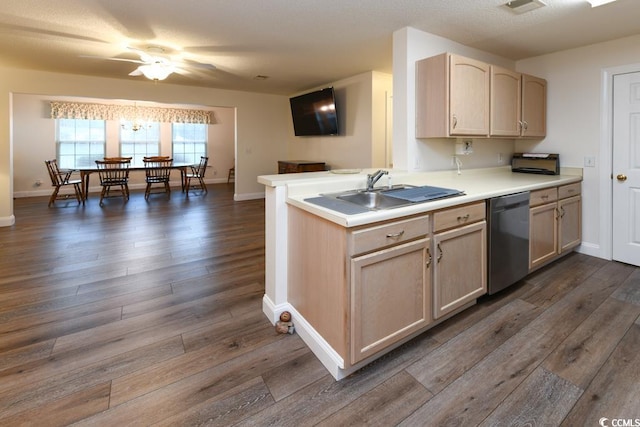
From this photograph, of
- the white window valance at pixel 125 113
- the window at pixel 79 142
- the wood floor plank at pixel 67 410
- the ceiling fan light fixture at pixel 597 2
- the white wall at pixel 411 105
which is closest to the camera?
the wood floor plank at pixel 67 410

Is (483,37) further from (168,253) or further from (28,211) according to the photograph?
(28,211)

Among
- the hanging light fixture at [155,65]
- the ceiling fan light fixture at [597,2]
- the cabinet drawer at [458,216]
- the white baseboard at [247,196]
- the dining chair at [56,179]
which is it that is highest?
the hanging light fixture at [155,65]

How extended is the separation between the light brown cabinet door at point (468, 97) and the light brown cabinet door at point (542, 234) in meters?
0.83

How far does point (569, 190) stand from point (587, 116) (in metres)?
0.81

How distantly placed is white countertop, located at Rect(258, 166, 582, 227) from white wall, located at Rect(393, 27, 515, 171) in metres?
0.17

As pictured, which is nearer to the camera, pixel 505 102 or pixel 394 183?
pixel 394 183

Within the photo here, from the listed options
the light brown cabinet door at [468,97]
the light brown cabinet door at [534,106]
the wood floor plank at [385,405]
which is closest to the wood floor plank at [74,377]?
the wood floor plank at [385,405]

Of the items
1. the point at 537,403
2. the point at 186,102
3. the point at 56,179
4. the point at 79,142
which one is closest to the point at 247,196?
the point at 186,102

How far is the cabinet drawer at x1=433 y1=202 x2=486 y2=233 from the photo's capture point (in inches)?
78.6

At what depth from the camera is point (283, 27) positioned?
307 cm

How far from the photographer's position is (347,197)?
222 cm

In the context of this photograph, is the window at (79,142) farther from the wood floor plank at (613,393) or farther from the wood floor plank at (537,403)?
the wood floor plank at (613,393)

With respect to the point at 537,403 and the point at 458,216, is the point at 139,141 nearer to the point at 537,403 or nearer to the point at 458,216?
the point at 458,216

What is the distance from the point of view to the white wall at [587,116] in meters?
3.28
